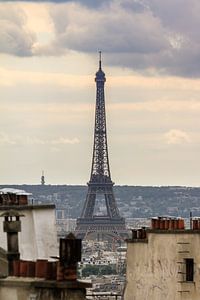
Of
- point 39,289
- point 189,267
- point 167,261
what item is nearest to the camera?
point 39,289

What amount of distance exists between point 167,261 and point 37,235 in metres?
2.10

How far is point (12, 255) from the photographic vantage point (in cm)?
1984

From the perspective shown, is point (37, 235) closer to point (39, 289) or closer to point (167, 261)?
point (167, 261)

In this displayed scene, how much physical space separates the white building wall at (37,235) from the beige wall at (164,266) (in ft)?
4.59

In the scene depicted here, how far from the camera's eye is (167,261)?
26.2 m

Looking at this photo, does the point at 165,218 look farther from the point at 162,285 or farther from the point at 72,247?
the point at 72,247

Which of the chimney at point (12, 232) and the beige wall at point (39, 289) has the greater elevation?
the chimney at point (12, 232)

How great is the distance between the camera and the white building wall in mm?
25984

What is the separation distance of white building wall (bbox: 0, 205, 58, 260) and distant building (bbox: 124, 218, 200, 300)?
139cm

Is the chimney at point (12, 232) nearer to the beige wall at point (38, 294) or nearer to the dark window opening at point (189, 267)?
the beige wall at point (38, 294)

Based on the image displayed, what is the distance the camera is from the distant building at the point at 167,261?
25.8 metres

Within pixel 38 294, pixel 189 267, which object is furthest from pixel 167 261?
pixel 38 294

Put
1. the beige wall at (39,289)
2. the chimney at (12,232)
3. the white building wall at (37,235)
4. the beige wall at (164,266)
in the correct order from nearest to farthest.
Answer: the beige wall at (39,289) < the chimney at (12,232) < the beige wall at (164,266) < the white building wall at (37,235)

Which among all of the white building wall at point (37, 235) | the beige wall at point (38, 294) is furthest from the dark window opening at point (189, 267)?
the beige wall at point (38, 294)
